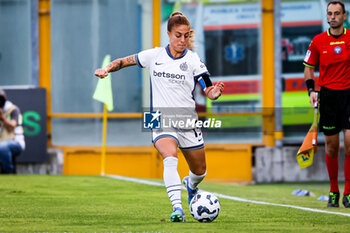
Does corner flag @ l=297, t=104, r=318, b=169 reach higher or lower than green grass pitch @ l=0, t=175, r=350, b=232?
higher

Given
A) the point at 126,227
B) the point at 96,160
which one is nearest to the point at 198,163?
the point at 126,227

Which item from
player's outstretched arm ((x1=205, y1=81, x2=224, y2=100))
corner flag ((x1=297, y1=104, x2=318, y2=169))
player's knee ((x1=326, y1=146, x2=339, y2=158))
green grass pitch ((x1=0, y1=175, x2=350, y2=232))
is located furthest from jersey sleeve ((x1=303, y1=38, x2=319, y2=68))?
player's outstretched arm ((x1=205, y1=81, x2=224, y2=100))

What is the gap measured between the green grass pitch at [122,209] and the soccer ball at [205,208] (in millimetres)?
71

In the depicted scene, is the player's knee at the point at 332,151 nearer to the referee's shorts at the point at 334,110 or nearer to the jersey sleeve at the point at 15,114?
the referee's shorts at the point at 334,110

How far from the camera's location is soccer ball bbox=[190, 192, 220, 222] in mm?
7930

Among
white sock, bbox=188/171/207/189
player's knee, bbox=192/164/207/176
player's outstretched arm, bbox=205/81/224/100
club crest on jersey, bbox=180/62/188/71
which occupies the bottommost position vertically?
white sock, bbox=188/171/207/189

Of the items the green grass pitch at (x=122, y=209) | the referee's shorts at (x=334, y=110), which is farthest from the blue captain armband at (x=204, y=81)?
the referee's shorts at (x=334, y=110)

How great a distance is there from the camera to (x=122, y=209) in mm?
9555

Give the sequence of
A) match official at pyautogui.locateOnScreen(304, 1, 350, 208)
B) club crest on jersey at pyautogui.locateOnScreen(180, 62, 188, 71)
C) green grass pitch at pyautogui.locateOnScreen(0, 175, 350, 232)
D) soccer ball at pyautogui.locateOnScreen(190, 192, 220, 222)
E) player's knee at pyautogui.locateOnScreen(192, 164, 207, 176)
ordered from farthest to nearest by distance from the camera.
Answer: match official at pyautogui.locateOnScreen(304, 1, 350, 208), player's knee at pyautogui.locateOnScreen(192, 164, 207, 176), club crest on jersey at pyautogui.locateOnScreen(180, 62, 188, 71), soccer ball at pyautogui.locateOnScreen(190, 192, 220, 222), green grass pitch at pyautogui.locateOnScreen(0, 175, 350, 232)

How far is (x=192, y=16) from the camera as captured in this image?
1719cm

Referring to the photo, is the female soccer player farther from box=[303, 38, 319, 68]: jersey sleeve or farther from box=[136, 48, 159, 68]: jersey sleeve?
box=[303, 38, 319, 68]: jersey sleeve

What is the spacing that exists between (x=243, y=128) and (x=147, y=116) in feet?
29.9

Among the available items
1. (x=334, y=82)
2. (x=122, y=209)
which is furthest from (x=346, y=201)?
(x=122, y=209)

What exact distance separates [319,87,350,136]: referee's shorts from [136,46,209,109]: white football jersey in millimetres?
2297
